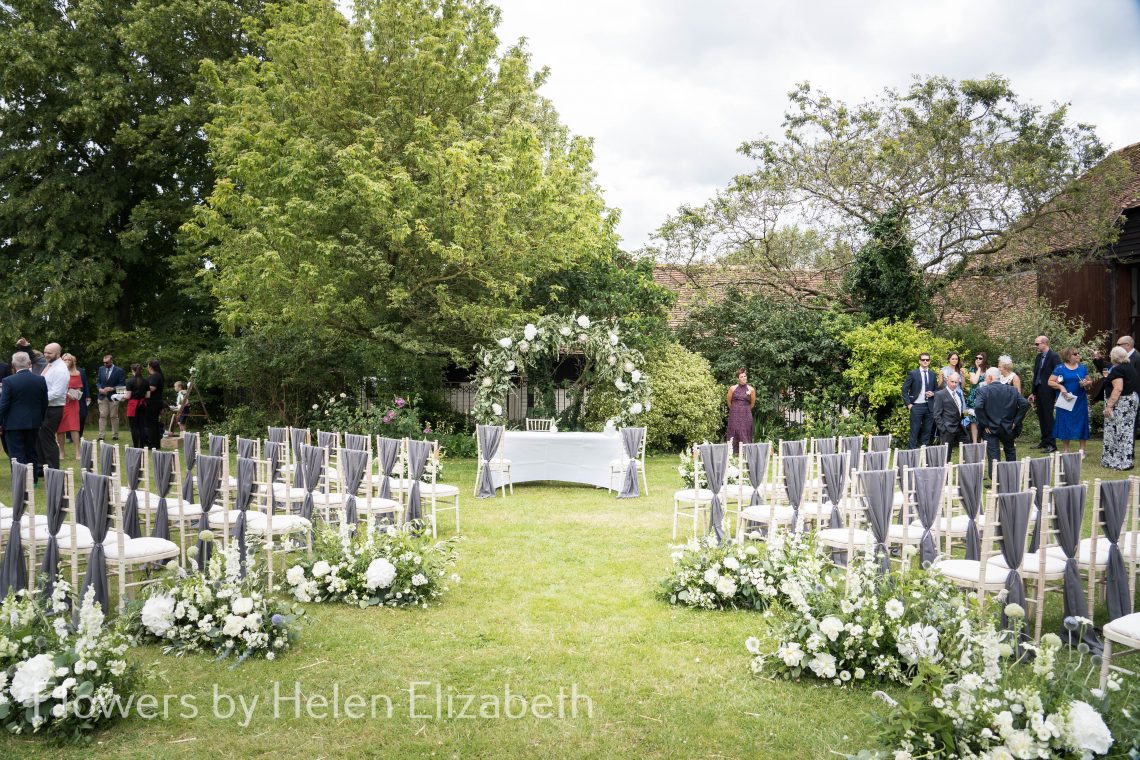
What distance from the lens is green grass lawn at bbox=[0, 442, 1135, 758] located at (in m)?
3.70

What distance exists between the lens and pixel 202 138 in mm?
22406

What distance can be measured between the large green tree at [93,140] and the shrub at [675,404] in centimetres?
1107

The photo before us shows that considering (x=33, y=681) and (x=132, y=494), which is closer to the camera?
(x=33, y=681)

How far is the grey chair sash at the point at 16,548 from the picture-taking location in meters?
5.23

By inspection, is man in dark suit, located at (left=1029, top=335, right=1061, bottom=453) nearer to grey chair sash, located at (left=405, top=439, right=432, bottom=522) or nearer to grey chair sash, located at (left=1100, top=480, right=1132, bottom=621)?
grey chair sash, located at (left=1100, top=480, right=1132, bottom=621)

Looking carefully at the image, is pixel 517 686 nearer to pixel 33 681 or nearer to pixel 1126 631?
pixel 33 681

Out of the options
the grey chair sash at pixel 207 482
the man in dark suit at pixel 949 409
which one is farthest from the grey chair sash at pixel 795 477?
the man in dark suit at pixel 949 409

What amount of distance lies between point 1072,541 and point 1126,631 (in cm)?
102

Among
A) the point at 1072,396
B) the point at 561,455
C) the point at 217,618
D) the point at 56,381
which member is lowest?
the point at 217,618

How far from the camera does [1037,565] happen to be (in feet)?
Answer: 15.8

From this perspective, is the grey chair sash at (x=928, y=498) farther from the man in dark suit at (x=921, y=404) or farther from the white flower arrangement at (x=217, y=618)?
Result: the man in dark suit at (x=921, y=404)

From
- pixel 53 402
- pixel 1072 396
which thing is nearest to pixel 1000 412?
pixel 1072 396

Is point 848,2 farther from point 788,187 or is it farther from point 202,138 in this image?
point 202,138

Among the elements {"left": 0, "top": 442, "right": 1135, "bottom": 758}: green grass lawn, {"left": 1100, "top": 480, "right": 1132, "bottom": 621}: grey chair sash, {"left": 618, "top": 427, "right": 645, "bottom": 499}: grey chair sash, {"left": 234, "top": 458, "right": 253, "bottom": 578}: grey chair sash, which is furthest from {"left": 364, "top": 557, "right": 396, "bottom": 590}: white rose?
{"left": 618, "top": 427, "right": 645, "bottom": 499}: grey chair sash
